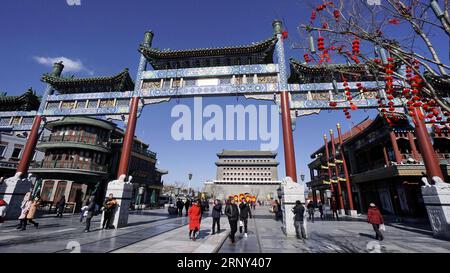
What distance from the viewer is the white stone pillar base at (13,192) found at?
11467 millimetres

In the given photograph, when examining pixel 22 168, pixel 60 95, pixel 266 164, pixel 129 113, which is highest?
pixel 266 164

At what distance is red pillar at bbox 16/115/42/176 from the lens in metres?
11.9

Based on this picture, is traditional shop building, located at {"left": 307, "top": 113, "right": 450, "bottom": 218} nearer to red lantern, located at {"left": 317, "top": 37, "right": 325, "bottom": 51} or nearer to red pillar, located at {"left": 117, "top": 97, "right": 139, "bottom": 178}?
red lantern, located at {"left": 317, "top": 37, "right": 325, "bottom": 51}

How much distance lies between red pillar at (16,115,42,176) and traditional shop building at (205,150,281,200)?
4625cm

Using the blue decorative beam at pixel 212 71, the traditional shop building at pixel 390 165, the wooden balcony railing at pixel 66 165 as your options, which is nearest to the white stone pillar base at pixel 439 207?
the traditional shop building at pixel 390 165

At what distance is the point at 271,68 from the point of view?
37.6ft

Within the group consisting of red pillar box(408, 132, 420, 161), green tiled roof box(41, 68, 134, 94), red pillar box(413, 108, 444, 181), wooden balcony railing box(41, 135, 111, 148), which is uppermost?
green tiled roof box(41, 68, 134, 94)

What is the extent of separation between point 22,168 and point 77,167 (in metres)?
10.4

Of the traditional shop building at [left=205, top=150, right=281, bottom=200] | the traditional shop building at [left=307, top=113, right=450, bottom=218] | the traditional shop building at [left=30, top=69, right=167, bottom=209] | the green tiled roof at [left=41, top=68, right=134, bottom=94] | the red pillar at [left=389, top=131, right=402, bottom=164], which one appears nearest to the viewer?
the green tiled roof at [left=41, top=68, right=134, bottom=94]

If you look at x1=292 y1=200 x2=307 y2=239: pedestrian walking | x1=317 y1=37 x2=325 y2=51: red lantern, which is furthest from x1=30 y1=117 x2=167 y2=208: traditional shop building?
x1=317 y1=37 x2=325 y2=51: red lantern

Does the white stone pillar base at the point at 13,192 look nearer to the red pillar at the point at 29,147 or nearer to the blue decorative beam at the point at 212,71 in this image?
the red pillar at the point at 29,147

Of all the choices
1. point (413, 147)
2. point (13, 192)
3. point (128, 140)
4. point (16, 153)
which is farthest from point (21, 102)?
point (413, 147)
